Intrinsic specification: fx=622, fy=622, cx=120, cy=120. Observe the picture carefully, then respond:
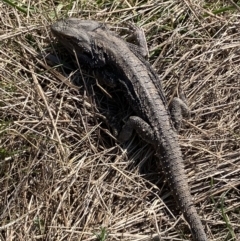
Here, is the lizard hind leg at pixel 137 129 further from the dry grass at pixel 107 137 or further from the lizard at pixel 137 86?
the dry grass at pixel 107 137

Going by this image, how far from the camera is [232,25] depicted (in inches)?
230

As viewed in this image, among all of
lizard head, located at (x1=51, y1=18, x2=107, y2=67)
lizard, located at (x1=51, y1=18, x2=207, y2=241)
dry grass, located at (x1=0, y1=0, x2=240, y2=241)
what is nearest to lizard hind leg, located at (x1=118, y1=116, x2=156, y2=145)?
lizard, located at (x1=51, y1=18, x2=207, y2=241)

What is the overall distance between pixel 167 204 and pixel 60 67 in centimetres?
154

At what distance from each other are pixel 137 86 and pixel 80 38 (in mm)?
686

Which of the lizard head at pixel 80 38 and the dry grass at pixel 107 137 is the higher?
the lizard head at pixel 80 38

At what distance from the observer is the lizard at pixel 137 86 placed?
16.9ft

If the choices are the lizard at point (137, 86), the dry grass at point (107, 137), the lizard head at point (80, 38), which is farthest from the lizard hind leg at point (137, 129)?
the lizard head at point (80, 38)

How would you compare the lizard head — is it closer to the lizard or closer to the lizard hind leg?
the lizard

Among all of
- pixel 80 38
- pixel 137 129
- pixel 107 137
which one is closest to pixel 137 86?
pixel 137 129

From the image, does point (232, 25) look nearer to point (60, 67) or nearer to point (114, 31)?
point (114, 31)

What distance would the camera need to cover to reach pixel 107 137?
5422 millimetres

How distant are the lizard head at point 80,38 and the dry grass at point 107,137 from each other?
0.14 metres

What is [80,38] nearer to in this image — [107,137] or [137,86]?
[137,86]

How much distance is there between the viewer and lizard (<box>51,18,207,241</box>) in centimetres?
516
